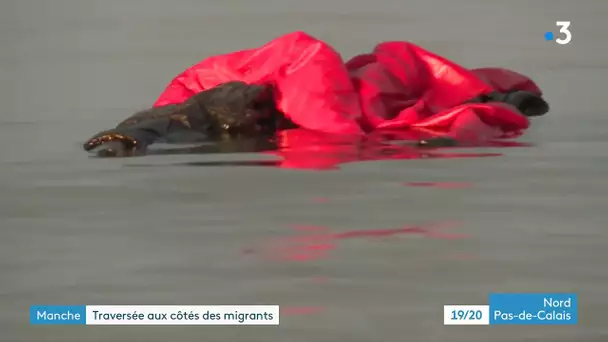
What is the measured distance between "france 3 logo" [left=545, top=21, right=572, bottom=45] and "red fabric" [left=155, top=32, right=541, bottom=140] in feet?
12.0

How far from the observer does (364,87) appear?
795 centimetres

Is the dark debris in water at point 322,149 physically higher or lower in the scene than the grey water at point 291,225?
higher

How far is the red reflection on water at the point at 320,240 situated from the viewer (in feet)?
16.7

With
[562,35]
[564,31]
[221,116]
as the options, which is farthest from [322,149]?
[564,31]

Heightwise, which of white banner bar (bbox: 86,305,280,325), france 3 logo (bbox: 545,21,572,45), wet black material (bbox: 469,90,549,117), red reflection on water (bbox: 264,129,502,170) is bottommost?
white banner bar (bbox: 86,305,280,325)

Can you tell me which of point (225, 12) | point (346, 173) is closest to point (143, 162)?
point (346, 173)

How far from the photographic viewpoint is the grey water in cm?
445

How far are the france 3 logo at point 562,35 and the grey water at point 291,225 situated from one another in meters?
1.95

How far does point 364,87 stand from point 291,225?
2512 mm

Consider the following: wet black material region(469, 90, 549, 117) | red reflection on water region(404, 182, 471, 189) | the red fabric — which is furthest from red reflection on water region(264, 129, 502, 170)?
wet black material region(469, 90, 549, 117)

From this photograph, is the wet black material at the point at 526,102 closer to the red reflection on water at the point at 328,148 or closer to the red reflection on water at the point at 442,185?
the red reflection on water at the point at 328,148

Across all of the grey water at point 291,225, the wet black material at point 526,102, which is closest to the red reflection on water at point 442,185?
the grey water at point 291,225

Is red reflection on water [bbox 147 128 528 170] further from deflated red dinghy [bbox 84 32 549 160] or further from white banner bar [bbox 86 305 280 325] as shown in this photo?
white banner bar [bbox 86 305 280 325]

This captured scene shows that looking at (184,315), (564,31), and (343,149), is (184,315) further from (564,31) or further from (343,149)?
(564,31)
